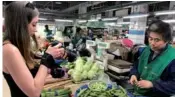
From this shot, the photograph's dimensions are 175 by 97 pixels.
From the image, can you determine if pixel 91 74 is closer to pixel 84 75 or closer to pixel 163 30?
pixel 84 75

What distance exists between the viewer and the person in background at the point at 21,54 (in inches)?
43.2

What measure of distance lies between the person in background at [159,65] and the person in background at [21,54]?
3.33ft

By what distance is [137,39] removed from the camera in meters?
10.4

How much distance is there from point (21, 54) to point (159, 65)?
132cm

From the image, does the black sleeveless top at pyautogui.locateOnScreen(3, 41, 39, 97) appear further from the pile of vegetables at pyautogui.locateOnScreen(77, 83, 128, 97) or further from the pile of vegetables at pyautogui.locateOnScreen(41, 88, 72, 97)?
the pile of vegetables at pyautogui.locateOnScreen(41, 88, 72, 97)

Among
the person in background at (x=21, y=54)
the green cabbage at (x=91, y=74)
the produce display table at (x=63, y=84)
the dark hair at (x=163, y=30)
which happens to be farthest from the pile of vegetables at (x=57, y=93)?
the dark hair at (x=163, y=30)

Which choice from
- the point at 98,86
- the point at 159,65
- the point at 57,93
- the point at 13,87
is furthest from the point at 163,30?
the point at 13,87

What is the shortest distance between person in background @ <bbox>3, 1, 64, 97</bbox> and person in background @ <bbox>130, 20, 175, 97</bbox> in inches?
40.0

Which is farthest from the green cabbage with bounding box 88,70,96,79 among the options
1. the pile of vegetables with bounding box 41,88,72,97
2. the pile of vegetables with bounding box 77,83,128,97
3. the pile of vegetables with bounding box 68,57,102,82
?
the pile of vegetables with bounding box 77,83,128,97

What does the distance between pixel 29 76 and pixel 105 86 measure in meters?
0.97

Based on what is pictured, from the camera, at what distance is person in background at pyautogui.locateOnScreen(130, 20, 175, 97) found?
1746mm

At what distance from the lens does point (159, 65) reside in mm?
1824

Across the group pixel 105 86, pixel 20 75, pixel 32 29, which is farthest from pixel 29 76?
pixel 105 86

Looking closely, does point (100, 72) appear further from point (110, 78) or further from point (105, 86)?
point (105, 86)
